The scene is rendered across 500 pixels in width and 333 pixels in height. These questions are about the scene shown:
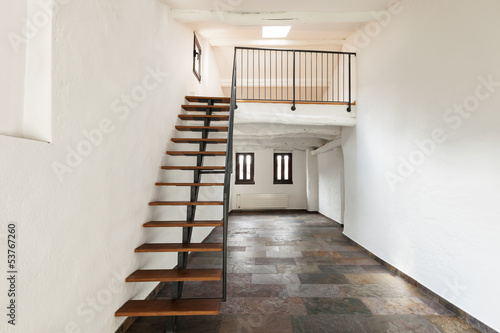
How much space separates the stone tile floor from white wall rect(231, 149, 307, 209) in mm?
4870

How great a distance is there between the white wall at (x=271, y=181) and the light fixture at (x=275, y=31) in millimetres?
4643

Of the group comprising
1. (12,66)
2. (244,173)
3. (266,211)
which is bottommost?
(266,211)

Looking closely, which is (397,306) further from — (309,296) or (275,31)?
(275,31)

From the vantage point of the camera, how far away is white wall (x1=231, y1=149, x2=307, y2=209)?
9875 mm

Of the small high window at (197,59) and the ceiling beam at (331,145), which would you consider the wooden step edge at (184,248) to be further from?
the ceiling beam at (331,145)

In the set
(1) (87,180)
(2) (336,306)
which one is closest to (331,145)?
(2) (336,306)

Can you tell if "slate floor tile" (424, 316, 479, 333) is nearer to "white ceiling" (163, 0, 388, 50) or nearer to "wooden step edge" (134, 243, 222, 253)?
"wooden step edge" (134, 243, 222, 253)

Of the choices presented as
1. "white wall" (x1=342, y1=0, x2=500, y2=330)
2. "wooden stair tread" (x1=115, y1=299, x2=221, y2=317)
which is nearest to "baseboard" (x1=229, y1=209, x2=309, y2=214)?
"white wall" (x1=342, y1=0, x2=500, y2=330)

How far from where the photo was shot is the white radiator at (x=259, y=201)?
967 centimetres

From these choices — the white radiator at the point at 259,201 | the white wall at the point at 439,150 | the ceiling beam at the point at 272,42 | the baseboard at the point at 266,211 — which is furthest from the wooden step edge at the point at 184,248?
the white radiator at the point at 259,201

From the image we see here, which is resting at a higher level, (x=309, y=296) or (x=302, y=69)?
(x=302, y=69)

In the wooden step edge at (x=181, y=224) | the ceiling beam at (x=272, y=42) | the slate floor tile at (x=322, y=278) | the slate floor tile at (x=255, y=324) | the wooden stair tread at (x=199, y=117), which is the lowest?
the slate floor tile at (x=255, y=324)

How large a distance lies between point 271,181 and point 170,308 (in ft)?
26.1

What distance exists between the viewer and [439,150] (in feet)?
9.31
